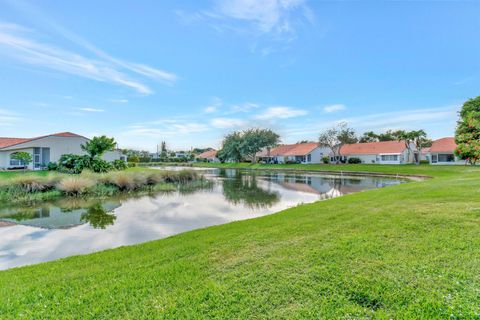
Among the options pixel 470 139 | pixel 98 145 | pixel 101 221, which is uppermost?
pixel 98 145

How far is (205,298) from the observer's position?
9.71ft

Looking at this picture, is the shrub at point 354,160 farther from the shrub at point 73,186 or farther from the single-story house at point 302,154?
the shrub at point 73,186

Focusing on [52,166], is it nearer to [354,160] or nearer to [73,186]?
[73,186]

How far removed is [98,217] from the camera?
396 inches

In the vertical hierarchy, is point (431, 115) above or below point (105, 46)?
below

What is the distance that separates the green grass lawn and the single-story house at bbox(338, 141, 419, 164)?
46681 mm

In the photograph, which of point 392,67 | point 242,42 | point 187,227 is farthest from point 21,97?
point 392,67

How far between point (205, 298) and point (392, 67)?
75.5 ft

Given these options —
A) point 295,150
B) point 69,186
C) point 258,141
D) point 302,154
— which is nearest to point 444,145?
point 302,154

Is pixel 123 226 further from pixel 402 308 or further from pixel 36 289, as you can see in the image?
pixel 402 308

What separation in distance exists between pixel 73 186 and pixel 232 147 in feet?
159

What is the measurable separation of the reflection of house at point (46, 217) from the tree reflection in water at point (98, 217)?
197mm

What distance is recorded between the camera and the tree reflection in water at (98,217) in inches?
355

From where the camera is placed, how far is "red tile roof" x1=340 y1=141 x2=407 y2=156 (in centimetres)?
4609
